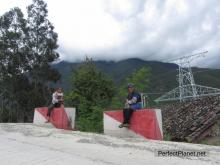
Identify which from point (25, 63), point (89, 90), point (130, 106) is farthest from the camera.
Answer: point (25, 63)

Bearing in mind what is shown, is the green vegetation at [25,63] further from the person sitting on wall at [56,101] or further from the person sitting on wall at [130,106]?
the person sitting on wall at [130,106]

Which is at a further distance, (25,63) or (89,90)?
(25,63)

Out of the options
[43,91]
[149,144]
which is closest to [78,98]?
[43,91]

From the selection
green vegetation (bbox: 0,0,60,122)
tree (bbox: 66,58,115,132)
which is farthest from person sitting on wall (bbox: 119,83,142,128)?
green vegetation (bbox: 0,0,60,122)

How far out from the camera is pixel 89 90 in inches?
1276

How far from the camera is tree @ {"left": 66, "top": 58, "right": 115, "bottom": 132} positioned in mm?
24947

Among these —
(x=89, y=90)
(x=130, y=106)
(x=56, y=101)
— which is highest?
(x=89, y=90)

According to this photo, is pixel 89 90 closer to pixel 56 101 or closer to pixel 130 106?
pixel 56 101

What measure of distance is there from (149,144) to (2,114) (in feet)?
117

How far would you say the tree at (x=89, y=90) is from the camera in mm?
24947

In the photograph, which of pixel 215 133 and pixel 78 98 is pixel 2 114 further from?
pixel 215 133

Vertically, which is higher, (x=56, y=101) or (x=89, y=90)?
(x=89, y=90)

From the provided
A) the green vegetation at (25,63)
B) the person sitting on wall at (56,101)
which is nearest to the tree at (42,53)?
the green vegetation at (25,63)

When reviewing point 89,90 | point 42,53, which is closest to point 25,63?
point 42,53
